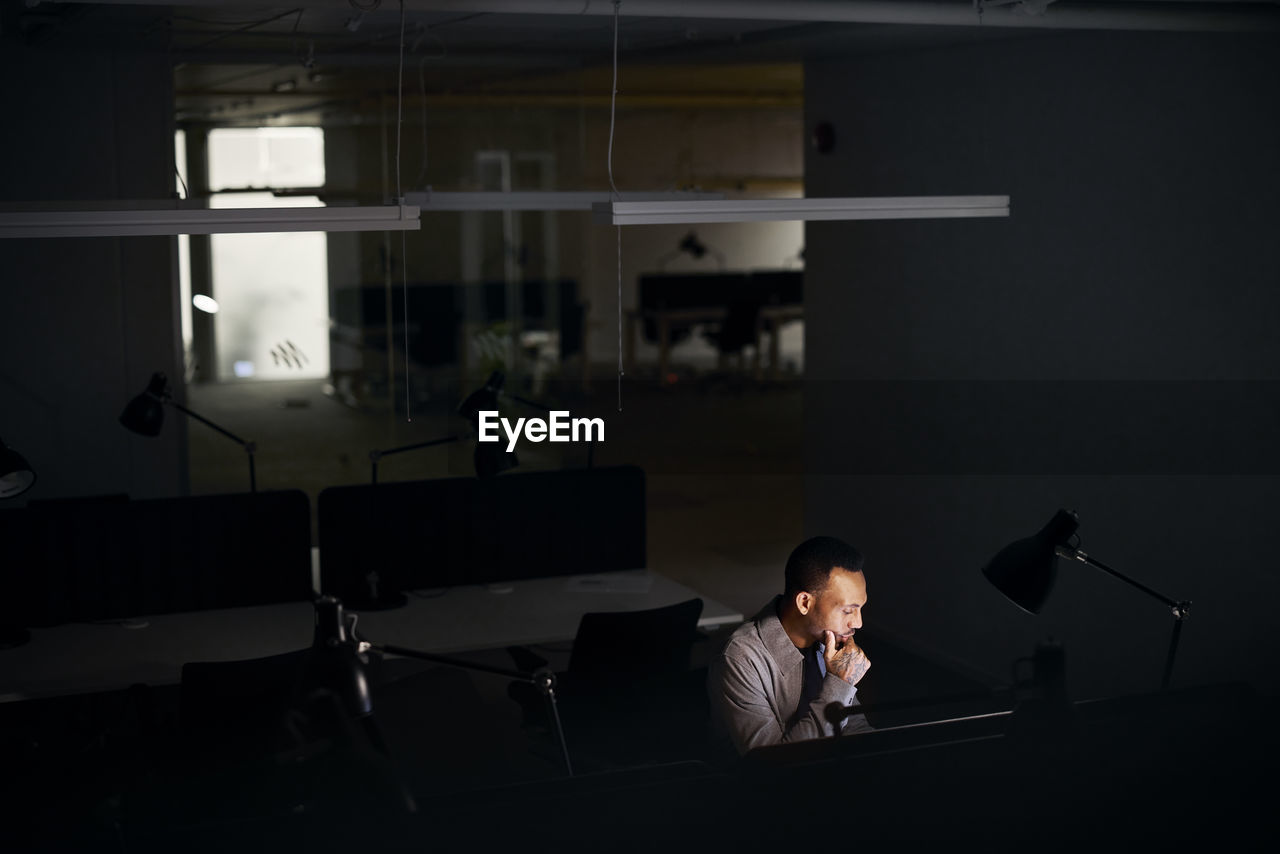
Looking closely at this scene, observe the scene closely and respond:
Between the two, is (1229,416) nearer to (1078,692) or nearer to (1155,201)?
(1155,201)

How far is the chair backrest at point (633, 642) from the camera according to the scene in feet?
14.7

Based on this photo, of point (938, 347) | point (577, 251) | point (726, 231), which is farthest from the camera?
point (726, 231)

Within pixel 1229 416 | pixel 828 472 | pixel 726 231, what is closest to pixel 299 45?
pixel 828 472

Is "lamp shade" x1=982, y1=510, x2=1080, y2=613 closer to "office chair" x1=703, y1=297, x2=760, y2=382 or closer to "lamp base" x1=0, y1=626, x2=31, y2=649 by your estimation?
"lamp base" x1=0, y1=626, x2=31, y2=649

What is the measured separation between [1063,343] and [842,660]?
249cm

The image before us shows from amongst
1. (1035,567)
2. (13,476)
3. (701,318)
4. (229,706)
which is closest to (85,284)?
(13,476)

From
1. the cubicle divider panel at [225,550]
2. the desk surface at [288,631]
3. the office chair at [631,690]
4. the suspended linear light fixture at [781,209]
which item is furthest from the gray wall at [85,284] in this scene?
the suspended linear light fixture at [781,209]

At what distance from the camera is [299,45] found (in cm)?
719

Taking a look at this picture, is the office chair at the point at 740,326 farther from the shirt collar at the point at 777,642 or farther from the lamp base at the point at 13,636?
the shirt collar at the point at 777,642

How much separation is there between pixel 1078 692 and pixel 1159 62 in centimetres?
243

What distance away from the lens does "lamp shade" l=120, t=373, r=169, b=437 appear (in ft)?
17.2

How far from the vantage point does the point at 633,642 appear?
4527 millimetres

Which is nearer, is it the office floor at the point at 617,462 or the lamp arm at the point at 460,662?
the lamp arm at the point at 460,662

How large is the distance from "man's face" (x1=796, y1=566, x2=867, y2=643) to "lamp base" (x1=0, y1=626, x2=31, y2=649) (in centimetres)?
279
